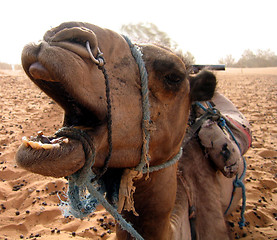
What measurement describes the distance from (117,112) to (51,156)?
38 cm

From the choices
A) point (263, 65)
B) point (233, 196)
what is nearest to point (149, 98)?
point (233, 196)

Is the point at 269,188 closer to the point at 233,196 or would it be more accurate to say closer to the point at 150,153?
the point at 233,196

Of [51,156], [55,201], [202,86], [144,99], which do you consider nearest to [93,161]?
[51,156]

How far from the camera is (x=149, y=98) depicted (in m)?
1.43

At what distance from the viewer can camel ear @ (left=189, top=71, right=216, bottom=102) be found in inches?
69.2

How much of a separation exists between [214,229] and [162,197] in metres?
0.86

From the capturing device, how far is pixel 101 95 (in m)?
1.17

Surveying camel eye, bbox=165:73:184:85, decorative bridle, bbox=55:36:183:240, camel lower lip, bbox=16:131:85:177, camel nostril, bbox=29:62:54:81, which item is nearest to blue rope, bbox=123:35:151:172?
decorative bridle, bbox=55:36:183:240

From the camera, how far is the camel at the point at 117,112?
102 cm

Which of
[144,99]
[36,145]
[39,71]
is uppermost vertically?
[39,71]

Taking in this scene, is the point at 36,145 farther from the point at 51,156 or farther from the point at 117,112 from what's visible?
the point at 117,112

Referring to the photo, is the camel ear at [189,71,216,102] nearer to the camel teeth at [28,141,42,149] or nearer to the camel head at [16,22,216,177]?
the camel head at [16,22,216,177]

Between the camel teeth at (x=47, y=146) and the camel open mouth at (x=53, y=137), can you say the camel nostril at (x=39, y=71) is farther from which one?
the camel teeth at (x=47, y=146)

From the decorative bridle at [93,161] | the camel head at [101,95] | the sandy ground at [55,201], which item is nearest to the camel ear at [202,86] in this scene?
the camel head at [101,95]
